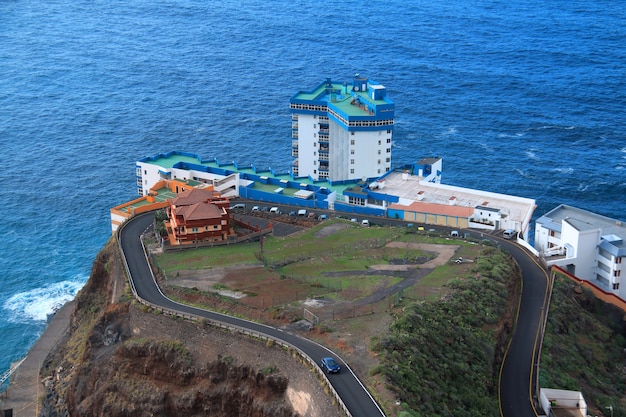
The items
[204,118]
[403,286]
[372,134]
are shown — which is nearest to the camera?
[403,286]

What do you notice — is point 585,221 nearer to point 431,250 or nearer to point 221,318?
point 431,250

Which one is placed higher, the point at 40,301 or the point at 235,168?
the point at 235,168

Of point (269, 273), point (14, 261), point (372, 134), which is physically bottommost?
point (14, 261)

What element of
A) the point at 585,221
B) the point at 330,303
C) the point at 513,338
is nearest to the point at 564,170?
the point at 585,221

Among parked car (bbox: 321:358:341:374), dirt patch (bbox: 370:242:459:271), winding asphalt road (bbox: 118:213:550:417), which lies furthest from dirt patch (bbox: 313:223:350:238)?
parked car (bbox: 321:358:341:374)

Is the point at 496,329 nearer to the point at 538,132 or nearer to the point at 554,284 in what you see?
the point at 554,284

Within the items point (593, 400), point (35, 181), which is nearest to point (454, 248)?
point (593, 400)
